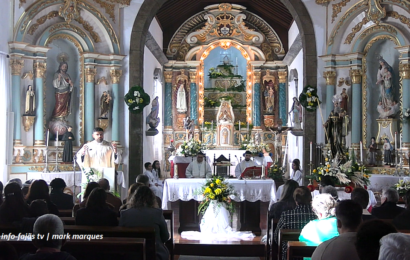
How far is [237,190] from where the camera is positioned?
995cm

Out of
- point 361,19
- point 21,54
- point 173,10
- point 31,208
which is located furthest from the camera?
point 173,10

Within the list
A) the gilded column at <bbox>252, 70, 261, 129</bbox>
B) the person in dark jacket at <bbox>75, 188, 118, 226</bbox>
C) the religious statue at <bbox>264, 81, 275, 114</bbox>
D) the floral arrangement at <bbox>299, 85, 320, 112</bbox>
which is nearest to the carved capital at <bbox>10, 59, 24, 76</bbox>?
the floral arrangement at <bbox>299, 85, 320, 112</bbox>

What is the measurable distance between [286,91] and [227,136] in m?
3.10

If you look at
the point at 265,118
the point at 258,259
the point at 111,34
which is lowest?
the point at 258,259

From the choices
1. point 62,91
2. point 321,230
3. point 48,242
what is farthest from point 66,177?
point 48,242

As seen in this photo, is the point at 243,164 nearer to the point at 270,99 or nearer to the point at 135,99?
the point at 135,99

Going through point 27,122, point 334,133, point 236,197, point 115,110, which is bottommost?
point 236,197

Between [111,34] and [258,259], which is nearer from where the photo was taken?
[258,259]

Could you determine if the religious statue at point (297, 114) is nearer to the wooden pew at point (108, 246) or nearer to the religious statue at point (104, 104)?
the religious statue at point (104, 104)

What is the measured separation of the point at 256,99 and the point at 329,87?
7.73m

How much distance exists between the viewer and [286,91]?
2052 cm

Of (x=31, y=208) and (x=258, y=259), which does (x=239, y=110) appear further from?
(x=31, y=208)

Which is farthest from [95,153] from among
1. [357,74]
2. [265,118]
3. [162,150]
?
[265,118]

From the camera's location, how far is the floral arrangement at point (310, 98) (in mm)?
12617
